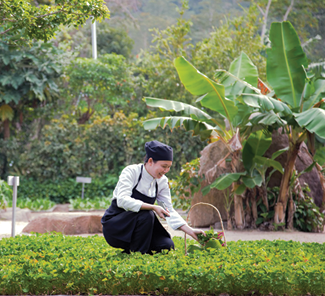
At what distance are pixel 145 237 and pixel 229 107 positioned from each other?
3614mm

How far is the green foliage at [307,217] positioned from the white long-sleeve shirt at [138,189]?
447 cm

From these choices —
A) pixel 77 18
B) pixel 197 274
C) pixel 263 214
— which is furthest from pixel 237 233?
pixel 77 18

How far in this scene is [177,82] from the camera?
1491 cm

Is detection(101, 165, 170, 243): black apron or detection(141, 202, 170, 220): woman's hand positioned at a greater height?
detection(141, 202, 170, 220): woman's hand

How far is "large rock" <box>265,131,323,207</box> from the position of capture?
8.11 metres

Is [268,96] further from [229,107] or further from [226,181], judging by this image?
[226,181]

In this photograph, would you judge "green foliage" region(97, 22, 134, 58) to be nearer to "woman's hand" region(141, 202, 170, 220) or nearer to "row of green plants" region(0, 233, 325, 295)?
"woman's hand" region(141, 202, 170, 220)

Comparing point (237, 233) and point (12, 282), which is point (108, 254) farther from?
point (237, 233)

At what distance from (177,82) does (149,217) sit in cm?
1165

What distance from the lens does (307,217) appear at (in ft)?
25.2

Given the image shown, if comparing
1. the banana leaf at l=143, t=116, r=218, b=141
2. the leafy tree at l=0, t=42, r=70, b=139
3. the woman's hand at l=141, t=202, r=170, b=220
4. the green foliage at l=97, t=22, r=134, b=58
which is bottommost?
the woman's hand at l=141, t=202, r=170, b=220

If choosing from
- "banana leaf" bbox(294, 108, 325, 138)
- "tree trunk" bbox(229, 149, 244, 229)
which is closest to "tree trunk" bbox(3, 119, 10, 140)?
"tree trunk" bbox(229, 149, 244, 229)

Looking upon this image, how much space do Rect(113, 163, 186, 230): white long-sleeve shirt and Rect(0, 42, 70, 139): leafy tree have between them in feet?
31.4

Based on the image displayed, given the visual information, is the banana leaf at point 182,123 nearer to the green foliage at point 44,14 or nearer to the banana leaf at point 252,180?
the banana leaf at point 252,180
